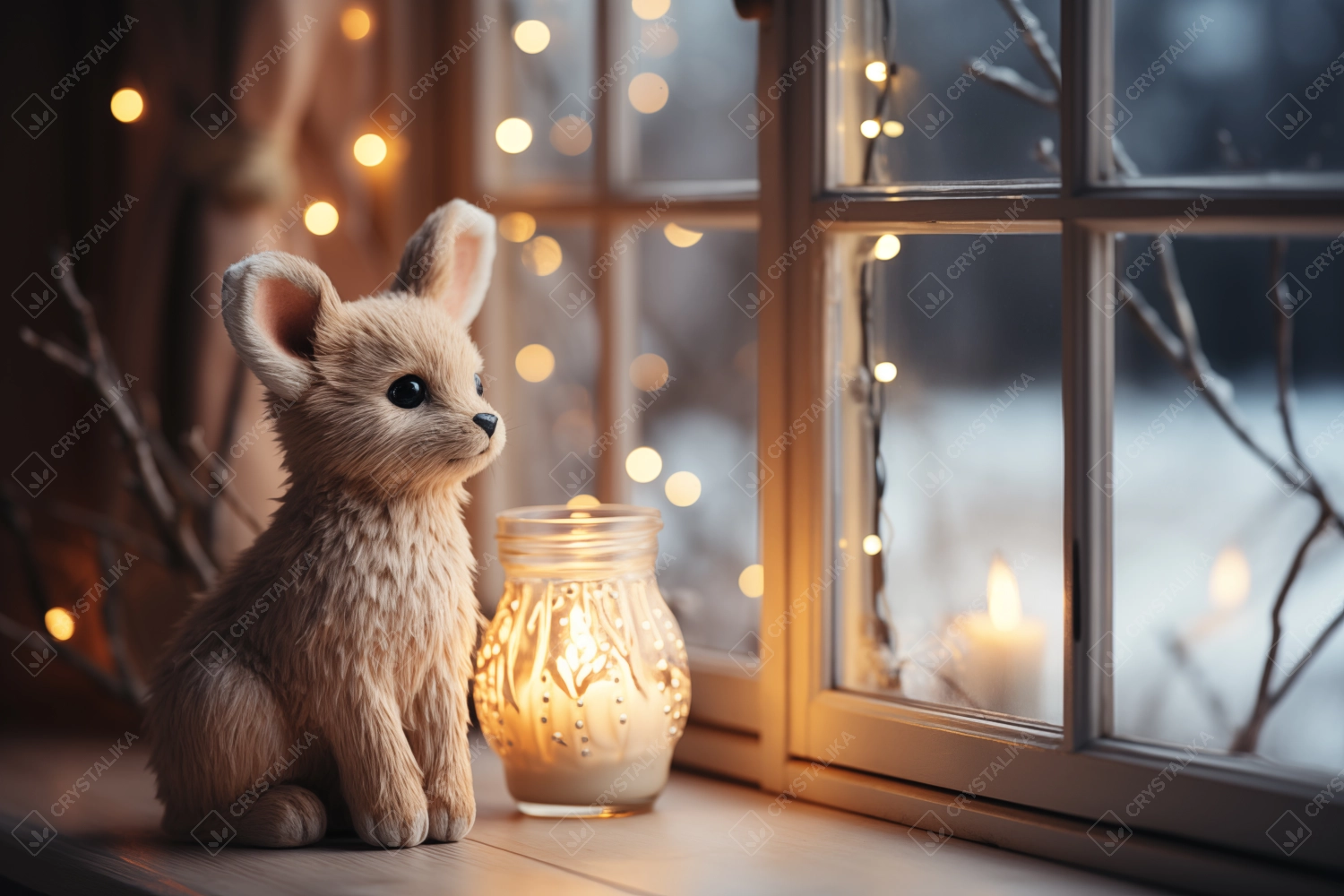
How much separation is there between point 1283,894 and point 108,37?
143 cm

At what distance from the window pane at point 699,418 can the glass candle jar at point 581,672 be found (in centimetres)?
25

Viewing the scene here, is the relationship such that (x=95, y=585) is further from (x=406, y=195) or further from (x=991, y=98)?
(x=991, y=98)

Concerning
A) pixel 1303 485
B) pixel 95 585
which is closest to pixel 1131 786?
pixel 1303 485

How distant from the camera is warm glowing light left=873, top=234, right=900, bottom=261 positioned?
1146mm

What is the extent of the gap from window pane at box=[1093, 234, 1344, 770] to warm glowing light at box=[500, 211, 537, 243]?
0.74 metres

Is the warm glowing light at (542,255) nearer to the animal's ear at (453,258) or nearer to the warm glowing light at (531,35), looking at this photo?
the warm glowing light at (531,35)

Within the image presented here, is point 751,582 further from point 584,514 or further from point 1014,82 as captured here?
point 1014,82

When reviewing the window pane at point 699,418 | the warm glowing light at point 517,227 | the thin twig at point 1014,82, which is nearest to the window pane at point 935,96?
the thin twig at point 1014,82

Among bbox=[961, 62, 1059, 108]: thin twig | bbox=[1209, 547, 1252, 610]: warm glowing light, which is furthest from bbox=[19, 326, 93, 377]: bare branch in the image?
bbox=[1209, 547, 1252, 610]: warm glowing light

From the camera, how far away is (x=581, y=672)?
43.4 inches

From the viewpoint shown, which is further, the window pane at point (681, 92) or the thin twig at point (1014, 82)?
the window pane at point (681, 92)

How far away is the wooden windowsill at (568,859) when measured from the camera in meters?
0.97

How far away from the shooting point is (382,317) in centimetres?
102

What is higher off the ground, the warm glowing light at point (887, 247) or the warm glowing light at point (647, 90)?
the warm glowing light at point (647, 90)
